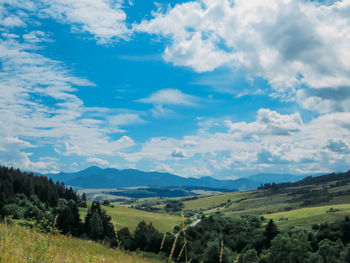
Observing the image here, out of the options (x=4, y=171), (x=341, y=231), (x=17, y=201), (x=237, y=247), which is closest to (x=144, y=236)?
(x=237, y=247)

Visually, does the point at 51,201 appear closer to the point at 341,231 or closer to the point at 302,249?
the point at 302,249

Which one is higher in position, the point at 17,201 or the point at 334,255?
the point at 17,201

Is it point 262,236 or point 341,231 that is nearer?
point 341,231

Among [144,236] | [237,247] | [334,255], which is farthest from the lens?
[237,247]

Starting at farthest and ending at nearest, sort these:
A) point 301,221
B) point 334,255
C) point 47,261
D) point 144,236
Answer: point 301,221 < point 144,236 < point 334,255 < point 47,261

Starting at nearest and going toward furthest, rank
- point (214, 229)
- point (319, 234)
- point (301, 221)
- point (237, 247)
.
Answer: point (319, 234) < point (237, 247) < point (214, 229) < point (301, 221)

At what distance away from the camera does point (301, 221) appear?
199500mm

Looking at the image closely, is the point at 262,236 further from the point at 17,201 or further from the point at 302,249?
the point at 17,201

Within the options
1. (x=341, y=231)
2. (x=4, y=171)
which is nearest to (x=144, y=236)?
(x=341, y=231)

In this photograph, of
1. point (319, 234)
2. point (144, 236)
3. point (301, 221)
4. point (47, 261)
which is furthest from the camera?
point (301, 221)

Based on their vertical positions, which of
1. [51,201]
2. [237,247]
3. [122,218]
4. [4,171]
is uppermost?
[4,171]

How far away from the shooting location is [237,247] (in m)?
146

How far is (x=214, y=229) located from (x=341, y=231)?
59211 mm

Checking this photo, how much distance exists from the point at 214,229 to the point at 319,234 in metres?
50.2
